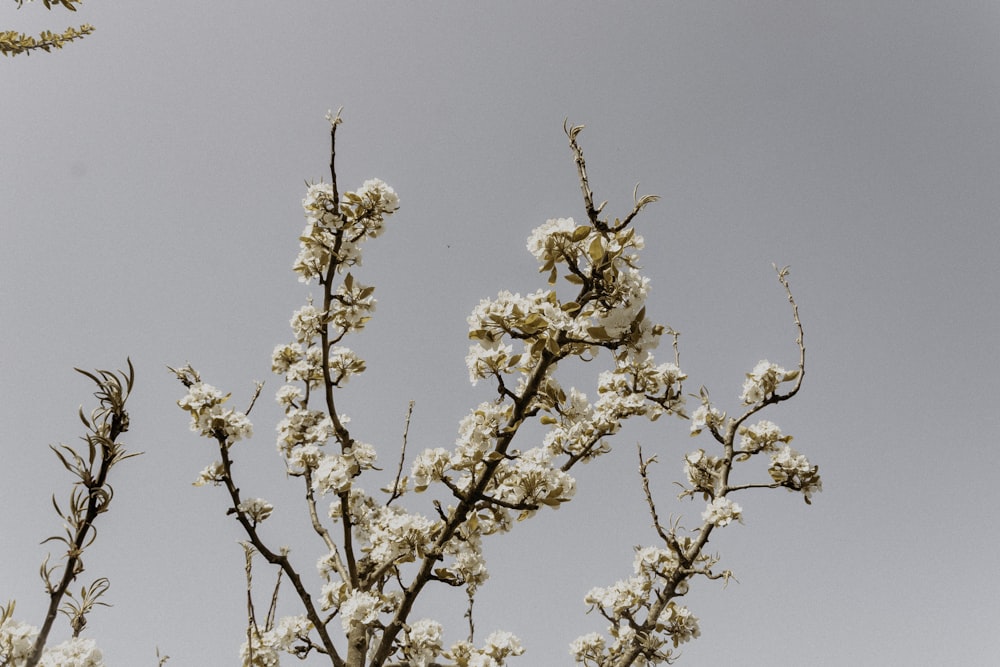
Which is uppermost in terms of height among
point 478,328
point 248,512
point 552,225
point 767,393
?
point 767,393

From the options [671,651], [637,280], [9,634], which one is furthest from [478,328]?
[671,651]

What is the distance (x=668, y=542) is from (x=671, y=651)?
1.38m

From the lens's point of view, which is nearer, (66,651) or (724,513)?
(66,651)

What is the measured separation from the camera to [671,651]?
5.71 m

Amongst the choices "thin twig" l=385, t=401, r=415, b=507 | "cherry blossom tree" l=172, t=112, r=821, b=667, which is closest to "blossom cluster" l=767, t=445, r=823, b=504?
"cherry blossom tree" l=172, t=112, r=821, b=667

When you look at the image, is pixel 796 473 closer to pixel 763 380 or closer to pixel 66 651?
pixel 763 380

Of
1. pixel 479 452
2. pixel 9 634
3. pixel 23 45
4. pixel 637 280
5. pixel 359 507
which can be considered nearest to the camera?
pixel 9 634

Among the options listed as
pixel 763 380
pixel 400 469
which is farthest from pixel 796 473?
pixel 400 469

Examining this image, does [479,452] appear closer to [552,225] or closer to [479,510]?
[479,510]

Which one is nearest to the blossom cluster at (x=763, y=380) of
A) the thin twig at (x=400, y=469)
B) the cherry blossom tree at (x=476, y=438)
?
the cherry blossom tree at (x=476, y=438)

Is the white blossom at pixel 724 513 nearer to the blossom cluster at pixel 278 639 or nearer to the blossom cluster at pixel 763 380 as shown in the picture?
the blossom cluster at pixel 763 380

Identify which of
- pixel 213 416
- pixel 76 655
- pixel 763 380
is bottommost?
pixel 76 655

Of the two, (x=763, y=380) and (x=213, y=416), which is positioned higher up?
(x=763, y=380)

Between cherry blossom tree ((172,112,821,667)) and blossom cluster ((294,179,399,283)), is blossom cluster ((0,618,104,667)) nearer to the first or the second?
cherry blossom tree ((172,112,821,667))
